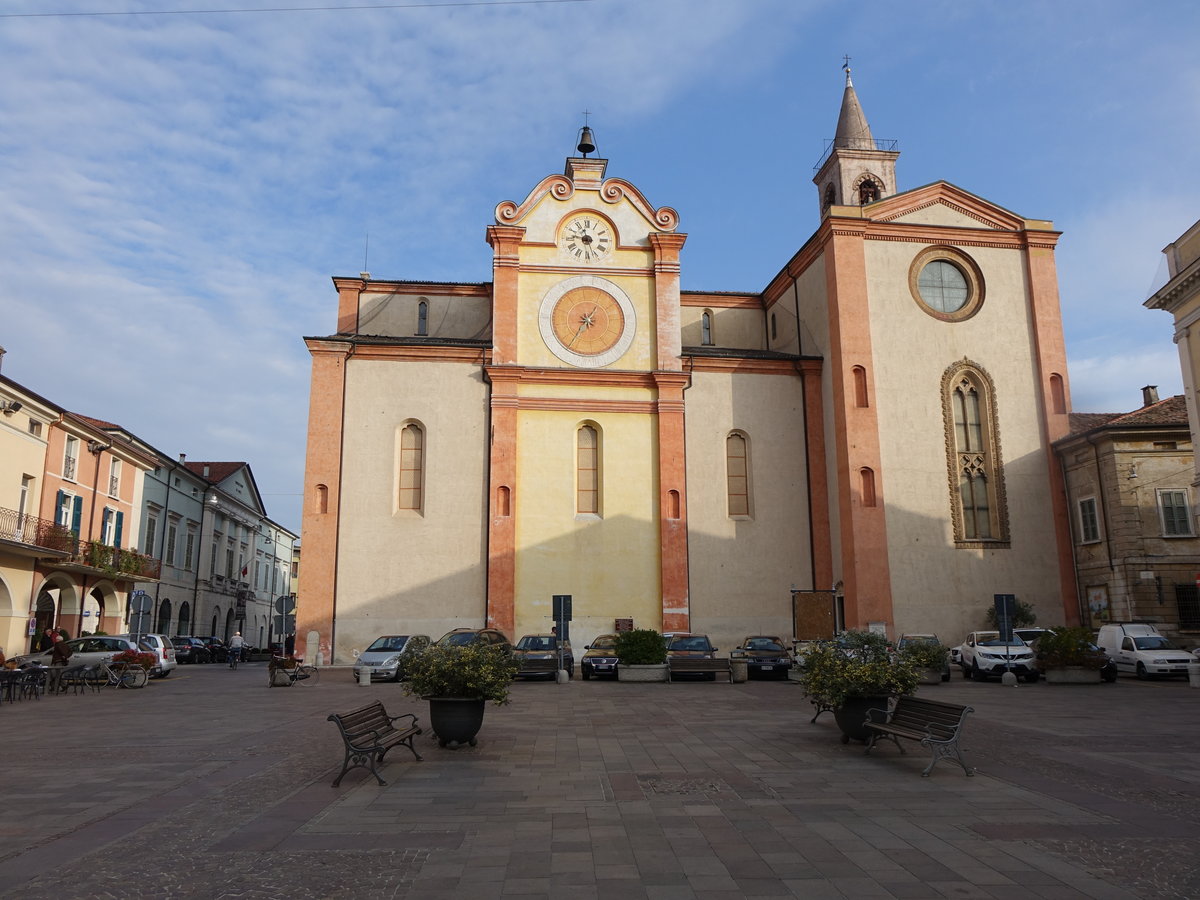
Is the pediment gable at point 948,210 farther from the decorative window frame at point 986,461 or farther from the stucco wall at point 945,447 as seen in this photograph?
the decorative window frame at point 986,461

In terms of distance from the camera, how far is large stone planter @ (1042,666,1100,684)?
2312cm

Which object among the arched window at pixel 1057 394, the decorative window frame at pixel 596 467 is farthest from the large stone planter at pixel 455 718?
the arched window at pixel 1057 394

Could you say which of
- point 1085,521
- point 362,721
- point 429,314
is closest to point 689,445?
point 429,314

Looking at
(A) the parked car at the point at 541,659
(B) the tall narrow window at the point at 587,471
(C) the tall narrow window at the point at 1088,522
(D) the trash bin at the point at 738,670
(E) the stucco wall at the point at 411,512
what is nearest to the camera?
(D) the trash bin at the point at 738,670

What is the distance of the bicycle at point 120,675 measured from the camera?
23578 millimetres

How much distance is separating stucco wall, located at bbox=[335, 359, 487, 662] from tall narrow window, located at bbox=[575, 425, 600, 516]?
348 centimetres

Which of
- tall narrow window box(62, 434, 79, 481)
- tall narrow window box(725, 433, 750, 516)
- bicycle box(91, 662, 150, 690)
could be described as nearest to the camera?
bicycle box(91, 662, 150, 690)

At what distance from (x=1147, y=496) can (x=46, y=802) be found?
101ft

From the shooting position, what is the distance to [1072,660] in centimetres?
2308

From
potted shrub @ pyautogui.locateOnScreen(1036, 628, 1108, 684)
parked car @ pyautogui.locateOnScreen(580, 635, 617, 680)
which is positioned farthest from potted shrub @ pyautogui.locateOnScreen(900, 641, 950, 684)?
parked car @ pyautogui.locateOnScreen(580, 635, 617, 680)

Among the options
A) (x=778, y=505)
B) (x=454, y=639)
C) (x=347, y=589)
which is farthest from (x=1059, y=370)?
(x=347, y=589)

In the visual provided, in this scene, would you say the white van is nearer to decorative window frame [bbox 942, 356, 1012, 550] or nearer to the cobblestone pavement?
decorative window frame [bbox 942, 356, 1012, 550]

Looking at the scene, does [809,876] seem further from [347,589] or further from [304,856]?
[347,589]

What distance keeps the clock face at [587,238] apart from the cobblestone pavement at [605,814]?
22756 millimetres
